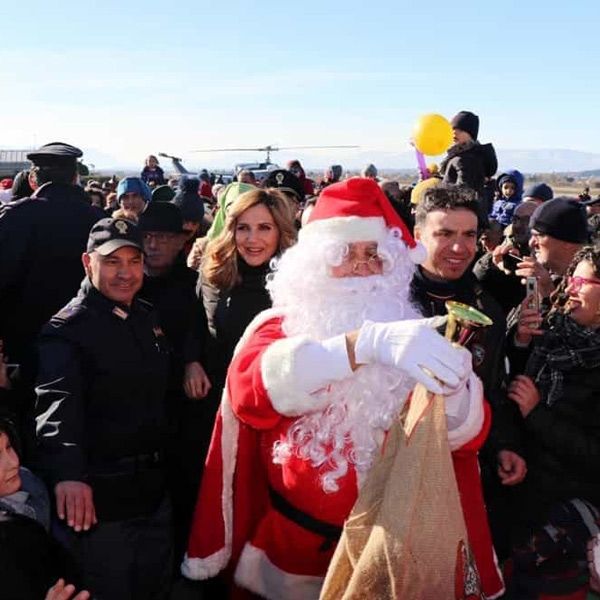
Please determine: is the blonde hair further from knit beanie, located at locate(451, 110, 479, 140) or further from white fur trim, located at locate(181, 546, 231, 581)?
knit beanie, located at locate(451, 110, 479, 140)

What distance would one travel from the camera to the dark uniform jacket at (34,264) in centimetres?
341

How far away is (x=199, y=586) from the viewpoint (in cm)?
278

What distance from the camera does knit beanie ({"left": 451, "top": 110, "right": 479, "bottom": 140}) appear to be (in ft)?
17.5

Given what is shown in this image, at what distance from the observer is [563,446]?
7.72 ft

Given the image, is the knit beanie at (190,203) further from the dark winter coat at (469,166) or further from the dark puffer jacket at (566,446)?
the dark puffer jacket at (566,446)

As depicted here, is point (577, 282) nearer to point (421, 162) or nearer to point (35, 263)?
point (35, 263)

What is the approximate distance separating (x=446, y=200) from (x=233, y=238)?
1096 mm

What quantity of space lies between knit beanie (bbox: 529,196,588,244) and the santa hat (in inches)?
57.5

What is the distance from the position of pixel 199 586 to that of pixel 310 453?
3.96 feet

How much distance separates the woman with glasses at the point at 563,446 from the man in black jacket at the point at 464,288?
0.11 m

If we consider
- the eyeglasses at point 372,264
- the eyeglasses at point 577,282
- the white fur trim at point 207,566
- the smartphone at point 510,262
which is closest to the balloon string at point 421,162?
the smartphone at point 510,262

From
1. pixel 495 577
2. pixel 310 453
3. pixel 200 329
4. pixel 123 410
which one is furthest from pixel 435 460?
pixel 200 329

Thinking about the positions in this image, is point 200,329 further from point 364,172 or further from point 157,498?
point 364,172

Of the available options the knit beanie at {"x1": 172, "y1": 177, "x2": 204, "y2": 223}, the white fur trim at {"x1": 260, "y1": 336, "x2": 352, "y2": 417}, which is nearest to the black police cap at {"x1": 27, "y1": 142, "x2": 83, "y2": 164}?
the knit beanie at {"x1": 172, "y1": 177, "x2": 204, "y2": 223}
